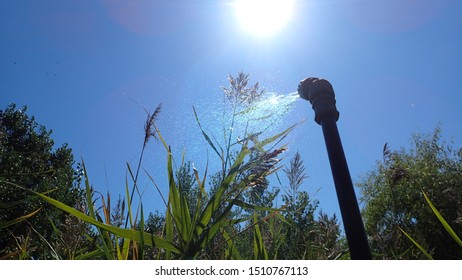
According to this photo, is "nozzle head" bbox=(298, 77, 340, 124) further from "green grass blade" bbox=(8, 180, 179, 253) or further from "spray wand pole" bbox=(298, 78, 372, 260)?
"green grass blade" bbox=(8, 180, 179, 253)

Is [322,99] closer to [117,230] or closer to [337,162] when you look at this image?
[337,162]

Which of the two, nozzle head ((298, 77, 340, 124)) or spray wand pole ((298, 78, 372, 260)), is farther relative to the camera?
nozzle head ((298, 77, 340, 124))

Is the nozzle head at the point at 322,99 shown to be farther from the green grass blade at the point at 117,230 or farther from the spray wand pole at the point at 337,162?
the green grass blade at the point at 117,230

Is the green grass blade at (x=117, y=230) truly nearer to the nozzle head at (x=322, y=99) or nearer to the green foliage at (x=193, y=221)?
the green foliage at (x=193, y=221)

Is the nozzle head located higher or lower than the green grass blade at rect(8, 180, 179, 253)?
higher

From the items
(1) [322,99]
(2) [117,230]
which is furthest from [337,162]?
(2) [117,230]

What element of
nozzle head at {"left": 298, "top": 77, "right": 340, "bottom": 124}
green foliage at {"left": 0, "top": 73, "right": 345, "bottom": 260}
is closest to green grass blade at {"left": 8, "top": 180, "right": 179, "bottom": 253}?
green foliage at {"left": 0, "top": 73, "right": 345, "bottom": 260}

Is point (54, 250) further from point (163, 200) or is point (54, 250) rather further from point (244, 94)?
point (244, 94)

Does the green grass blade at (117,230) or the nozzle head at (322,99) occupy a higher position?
the nozzle head at (322,99)

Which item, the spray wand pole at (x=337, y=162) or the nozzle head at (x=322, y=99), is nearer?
the spray wand pole at (x=337, y=162)

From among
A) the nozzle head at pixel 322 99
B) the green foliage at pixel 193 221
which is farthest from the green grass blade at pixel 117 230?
the nozzle head at pixel 322 99

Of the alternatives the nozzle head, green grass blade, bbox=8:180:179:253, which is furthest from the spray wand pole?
green grass blade, bbox=8:180:179:253

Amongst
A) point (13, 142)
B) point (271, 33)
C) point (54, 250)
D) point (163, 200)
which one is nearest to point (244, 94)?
point (163, 200)

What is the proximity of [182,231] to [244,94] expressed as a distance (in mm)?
666
